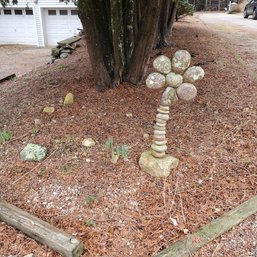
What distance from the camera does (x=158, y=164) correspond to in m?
2.58

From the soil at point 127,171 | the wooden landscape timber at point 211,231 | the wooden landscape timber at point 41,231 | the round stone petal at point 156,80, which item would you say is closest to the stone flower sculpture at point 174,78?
the round stone petal at point 156,80

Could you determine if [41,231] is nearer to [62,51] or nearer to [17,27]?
[62,51]

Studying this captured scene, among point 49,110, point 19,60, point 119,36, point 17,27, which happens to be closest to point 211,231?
point 49,110

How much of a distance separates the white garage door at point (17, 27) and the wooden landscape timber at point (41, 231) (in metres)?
16.5

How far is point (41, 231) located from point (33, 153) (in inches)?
37.8

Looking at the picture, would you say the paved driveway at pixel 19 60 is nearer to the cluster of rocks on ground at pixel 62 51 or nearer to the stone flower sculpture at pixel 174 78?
the cluster of rocks on ground at pixel 62 51

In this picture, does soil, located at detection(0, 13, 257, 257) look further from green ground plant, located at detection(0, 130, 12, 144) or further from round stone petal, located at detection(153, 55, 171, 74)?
round stone petal, located at detection(153, 55, 171, 74)

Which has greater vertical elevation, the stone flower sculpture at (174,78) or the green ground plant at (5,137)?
the stone flower sculpture at (174,78)

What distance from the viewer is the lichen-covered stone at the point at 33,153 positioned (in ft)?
9.21

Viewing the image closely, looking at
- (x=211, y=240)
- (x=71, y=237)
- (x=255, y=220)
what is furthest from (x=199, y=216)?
(x=71, y=237)

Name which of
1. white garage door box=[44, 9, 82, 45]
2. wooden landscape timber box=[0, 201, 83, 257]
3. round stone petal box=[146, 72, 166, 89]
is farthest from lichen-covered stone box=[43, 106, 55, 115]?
white garage door box=[44, 9, 82, 45]

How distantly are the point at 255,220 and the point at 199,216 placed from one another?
42 centimetres

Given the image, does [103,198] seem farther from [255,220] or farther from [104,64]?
[104,64]

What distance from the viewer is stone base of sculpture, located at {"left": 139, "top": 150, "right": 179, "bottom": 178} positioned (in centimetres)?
257
